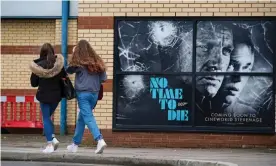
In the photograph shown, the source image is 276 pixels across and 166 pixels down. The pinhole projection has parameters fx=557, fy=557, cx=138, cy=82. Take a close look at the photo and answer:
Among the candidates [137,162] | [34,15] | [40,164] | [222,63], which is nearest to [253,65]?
[222,63]

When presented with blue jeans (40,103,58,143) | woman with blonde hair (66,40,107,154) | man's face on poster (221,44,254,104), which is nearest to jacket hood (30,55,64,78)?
woman with blonde hair (66,40,107,154)

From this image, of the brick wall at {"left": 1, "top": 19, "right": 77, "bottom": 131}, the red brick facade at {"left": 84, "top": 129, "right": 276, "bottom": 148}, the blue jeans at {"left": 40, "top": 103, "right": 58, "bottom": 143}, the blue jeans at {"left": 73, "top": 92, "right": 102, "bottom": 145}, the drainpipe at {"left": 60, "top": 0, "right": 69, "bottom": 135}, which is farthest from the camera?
the brick wall at {"left": 1, "top": 19, "right": 77, "bottom": 131}

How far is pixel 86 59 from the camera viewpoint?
8.32m

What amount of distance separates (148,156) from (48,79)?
1.93 m

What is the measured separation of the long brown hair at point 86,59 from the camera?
27.2ft

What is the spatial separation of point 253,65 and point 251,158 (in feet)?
7.38

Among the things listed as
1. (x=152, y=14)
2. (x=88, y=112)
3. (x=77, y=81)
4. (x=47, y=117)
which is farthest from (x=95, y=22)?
(x=88, y=112)

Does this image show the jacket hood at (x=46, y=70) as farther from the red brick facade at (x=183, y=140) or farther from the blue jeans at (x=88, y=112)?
the red brick facade at (x=183, y=140)

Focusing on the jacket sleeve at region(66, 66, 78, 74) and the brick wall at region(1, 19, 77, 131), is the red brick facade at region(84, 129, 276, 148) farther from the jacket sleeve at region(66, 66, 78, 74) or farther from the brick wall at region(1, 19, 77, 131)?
the brick wall at region(1, 19, 77, 131)

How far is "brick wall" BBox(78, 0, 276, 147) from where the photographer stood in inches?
396

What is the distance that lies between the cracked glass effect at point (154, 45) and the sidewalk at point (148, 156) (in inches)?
61.3

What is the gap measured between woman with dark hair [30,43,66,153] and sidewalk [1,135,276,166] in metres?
0.36

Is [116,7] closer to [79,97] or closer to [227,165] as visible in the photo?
[79,97]

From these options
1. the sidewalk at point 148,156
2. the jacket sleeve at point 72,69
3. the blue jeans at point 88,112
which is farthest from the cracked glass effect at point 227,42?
the jacket sleeve at point 72,69
